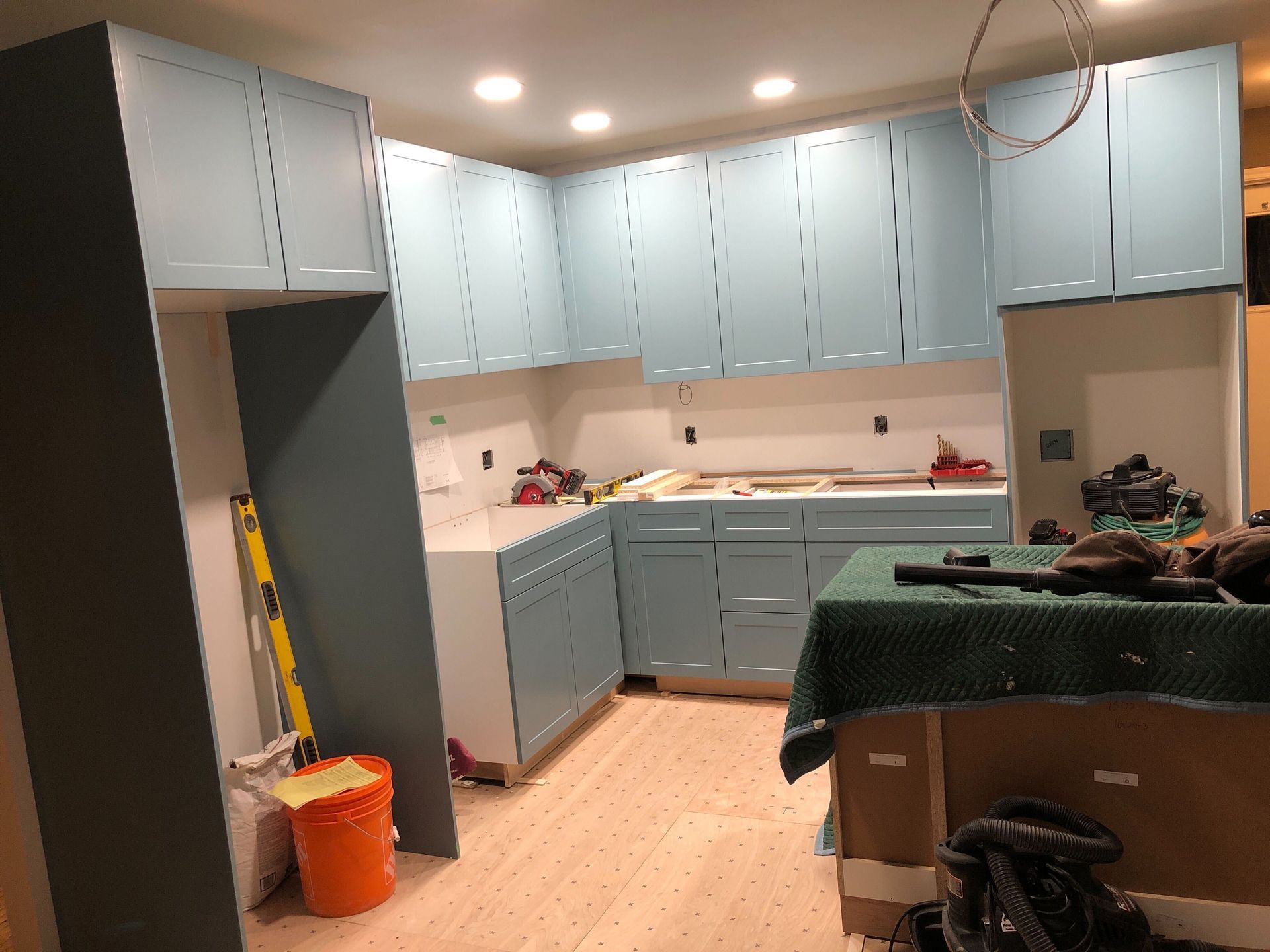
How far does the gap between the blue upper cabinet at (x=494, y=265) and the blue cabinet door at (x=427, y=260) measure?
0.21 feet

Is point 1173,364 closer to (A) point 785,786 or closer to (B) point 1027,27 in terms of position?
(B) point 1027,27

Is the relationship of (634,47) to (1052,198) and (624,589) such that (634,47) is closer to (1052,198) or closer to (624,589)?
(1052,198)

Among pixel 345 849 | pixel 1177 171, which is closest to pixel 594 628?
pixel 345 849

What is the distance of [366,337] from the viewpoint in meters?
3.05

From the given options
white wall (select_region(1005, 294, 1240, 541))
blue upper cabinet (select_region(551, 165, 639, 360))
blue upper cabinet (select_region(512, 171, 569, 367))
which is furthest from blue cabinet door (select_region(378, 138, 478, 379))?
white wall (select_region(1005, 294, 1240, 541))

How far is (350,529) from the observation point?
314cm

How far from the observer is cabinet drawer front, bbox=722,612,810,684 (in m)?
4.20

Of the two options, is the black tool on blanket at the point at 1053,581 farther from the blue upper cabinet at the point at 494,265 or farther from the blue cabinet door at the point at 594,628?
the blue upper cabinet at the point at 494,265

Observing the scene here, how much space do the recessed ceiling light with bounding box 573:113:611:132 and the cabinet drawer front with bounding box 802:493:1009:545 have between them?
1.82m

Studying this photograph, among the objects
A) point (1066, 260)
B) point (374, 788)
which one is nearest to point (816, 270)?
point (1066, 260)

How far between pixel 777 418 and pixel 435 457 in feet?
5.43

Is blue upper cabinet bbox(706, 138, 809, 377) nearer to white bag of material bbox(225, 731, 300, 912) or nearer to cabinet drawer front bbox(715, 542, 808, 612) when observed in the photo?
cabinet drawer front bbox(715, 542, 808, 612)

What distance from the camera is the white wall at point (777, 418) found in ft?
14.2

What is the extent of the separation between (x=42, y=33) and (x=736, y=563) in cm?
307
